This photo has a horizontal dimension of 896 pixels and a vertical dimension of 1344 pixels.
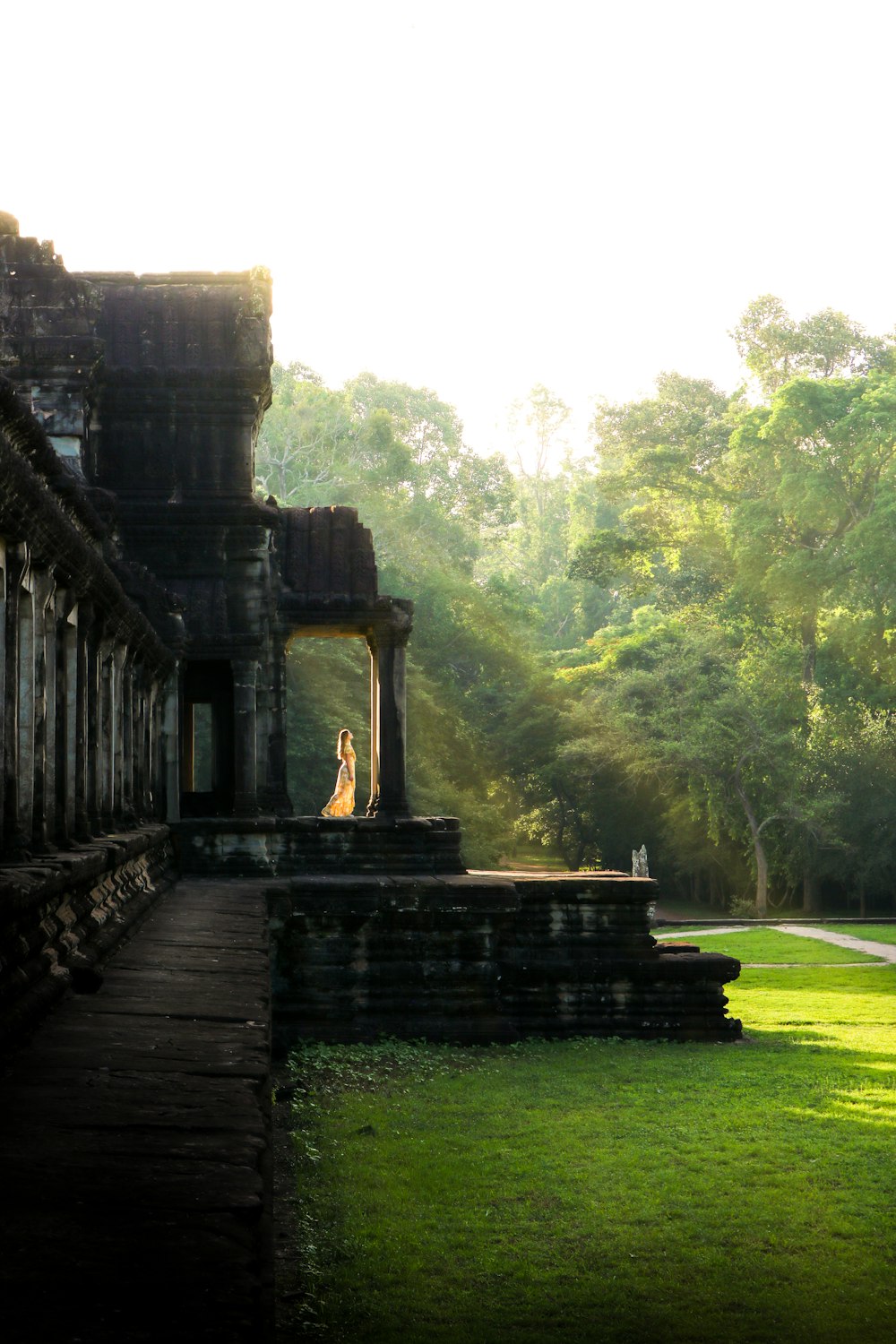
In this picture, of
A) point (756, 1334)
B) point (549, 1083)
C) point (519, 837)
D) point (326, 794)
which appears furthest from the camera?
point (519, 837)

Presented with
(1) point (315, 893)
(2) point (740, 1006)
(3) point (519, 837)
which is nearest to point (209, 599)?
(1) point (315, 893)

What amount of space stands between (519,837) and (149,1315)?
39.0m

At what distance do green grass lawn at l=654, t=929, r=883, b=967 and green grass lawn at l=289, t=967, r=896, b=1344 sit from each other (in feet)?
30.3

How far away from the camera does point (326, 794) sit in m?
29.6

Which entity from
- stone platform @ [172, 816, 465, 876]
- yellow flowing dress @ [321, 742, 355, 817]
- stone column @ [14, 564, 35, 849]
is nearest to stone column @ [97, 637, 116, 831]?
stone column @ [14, 564, 35, 849]

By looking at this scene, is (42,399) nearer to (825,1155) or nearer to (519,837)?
(825,1155)

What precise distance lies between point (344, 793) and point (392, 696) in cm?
222

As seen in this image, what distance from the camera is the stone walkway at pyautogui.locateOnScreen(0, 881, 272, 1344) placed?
6.81 ft

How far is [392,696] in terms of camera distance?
621 inches

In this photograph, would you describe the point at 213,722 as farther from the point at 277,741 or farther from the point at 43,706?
the point at 43,706

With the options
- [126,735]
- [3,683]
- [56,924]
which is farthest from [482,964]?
[3,683]

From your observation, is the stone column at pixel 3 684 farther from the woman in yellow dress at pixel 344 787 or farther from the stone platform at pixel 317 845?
the woman in yellow dress at pixel 344 787

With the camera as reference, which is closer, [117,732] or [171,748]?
[117,732]

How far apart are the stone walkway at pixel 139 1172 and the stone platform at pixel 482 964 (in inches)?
240
